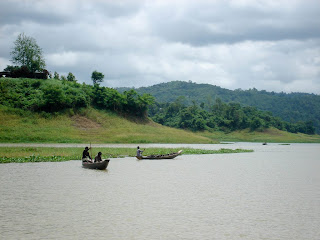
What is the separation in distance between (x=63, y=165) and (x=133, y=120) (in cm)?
6189

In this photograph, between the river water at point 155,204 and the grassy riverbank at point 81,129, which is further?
the grassy riverbank at point 81,129

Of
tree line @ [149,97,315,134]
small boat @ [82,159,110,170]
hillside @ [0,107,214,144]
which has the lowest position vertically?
small boat @ [82,159,110,170]

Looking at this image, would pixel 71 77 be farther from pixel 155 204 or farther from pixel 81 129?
pixel 155 204

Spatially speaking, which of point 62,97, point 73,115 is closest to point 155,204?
point 62,97

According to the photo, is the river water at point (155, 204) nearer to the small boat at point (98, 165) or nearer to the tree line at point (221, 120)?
the small boat at point (98, 165)

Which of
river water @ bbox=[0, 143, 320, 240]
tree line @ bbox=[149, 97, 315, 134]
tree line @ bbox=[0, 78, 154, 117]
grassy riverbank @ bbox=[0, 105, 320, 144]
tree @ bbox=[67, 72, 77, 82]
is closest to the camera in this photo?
river water @ bbox=[0, 143, 320, 240]

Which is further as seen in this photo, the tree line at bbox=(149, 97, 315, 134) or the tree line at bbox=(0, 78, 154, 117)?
the tree line at bbox=(149, 97, 315, 134)

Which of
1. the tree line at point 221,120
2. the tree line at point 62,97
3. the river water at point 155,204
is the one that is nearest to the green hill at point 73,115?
the tree line at point 62,97

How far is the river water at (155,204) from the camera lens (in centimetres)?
1616

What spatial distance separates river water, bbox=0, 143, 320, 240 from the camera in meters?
16.2

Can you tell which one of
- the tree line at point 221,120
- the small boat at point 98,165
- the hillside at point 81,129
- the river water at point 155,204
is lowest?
the river water at point 155,204

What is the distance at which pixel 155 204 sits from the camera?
71.7ft

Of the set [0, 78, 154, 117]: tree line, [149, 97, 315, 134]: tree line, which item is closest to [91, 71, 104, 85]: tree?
[0, 78, 154, 117]: tree line

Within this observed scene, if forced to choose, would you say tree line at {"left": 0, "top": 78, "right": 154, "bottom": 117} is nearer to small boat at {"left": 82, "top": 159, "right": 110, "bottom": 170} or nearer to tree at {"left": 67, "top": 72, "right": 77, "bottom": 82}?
tree at {"left": 67, "top": 72, "right": 77, "bottom": 82}
